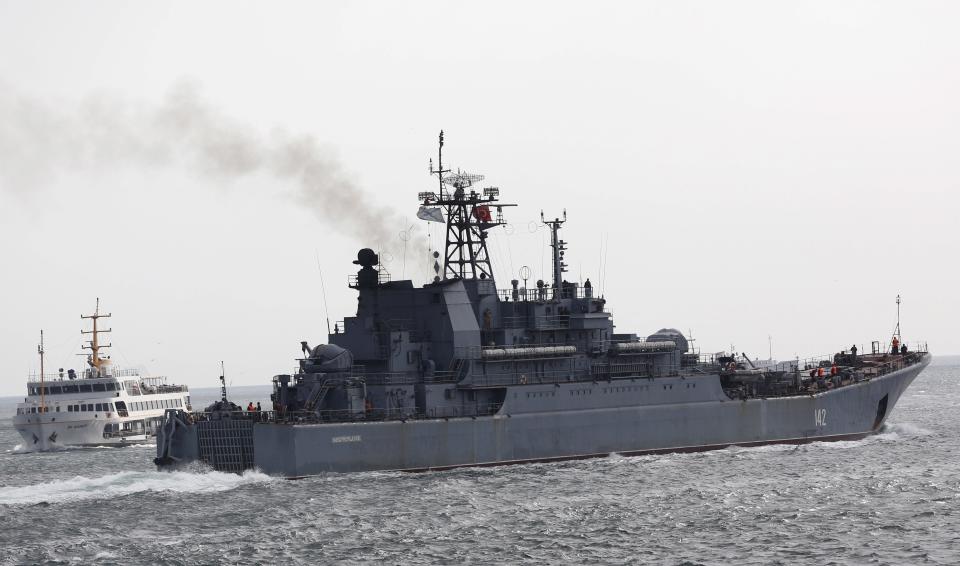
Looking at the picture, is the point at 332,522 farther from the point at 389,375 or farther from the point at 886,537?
the point at 886,537

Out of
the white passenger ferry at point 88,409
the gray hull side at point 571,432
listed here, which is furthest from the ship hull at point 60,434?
the gray hull side at point 571,432

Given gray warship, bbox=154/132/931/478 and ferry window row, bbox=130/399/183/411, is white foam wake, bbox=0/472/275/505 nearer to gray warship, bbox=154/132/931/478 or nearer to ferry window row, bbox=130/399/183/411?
gray warship, bbox=154/132/931/478

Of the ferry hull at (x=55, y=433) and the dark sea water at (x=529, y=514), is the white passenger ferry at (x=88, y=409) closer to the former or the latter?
the ferry hull at (x=55, y=433)

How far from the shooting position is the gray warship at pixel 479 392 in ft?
128

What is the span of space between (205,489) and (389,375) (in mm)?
7565

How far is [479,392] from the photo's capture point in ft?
138

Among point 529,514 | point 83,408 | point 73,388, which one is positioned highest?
point 73,388

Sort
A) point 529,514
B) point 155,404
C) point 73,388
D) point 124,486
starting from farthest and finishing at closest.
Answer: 1. point 155,404
2. point 73,388
3. point 124,486
4. point 529,514

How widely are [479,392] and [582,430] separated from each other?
4117mm

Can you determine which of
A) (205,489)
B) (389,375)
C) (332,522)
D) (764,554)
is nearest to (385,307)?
(389,375)

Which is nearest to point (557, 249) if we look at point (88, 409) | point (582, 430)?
point (582, 430)

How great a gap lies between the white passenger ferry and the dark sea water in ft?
101

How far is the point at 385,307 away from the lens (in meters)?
43.6

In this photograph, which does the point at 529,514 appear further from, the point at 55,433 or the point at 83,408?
the point at 83,408
